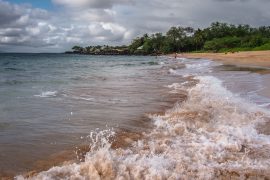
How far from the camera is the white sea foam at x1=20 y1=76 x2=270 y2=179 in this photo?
5.57 m

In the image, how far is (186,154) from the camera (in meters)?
6.45

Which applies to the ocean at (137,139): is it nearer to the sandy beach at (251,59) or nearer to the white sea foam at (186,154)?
the white sea foam at (186,154)

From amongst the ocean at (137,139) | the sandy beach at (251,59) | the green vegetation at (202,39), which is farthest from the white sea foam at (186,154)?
the green vegetation at (202,39)

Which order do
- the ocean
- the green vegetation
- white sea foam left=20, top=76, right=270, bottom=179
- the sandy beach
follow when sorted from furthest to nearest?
the green vegetation → the sandy beach → the ocean → white sea foam left=20, top=76, right=270, bottom=179

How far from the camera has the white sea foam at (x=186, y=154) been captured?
5566 mm

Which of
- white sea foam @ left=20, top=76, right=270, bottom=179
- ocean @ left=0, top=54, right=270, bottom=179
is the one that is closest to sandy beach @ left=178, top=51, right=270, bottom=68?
ocean @ left=0, top=54, right=270, bottom=179

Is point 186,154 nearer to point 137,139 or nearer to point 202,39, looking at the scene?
point 137,139

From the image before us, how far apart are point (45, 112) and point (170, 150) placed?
21.5 feet

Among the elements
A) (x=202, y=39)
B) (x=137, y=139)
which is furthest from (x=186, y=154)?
(x=202, y=39)

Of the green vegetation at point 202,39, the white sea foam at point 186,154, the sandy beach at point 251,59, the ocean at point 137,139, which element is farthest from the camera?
the green vegetation at point 202,39

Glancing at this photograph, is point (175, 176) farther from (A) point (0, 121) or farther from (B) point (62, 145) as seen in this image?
(A) point (0, 121)

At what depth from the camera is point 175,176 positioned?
5.38 m

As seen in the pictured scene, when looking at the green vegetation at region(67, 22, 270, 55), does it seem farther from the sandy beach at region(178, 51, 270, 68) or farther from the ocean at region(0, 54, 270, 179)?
the ocean at region(0, 54, 270, 179)

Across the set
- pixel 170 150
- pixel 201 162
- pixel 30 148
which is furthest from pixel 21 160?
pixel 201 162
